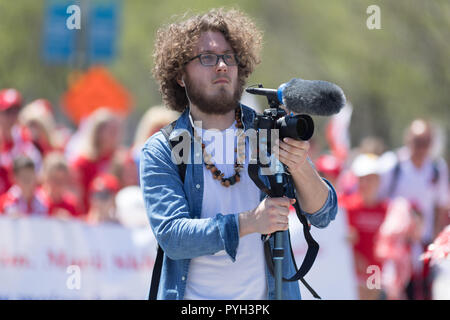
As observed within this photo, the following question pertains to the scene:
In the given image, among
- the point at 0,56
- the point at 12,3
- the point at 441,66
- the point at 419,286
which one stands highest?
the point at 12,3

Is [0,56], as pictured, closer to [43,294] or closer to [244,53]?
[43,294]

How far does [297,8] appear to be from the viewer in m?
21.3

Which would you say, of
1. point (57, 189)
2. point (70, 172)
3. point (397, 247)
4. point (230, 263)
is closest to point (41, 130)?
point (70, 172)

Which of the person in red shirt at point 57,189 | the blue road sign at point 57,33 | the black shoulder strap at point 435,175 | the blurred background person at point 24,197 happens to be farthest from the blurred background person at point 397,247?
the blue road sign at point 57,33

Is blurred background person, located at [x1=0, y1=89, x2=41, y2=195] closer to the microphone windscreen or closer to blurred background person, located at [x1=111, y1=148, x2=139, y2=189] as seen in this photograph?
blurred background person, located at [x1=111, y1=148, x2=139, y2=189]

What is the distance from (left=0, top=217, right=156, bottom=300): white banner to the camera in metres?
6.79

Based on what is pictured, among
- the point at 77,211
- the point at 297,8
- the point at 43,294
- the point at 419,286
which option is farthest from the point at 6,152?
the point at 297,8

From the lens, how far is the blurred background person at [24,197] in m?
7.07

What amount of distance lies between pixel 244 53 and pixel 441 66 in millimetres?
14196

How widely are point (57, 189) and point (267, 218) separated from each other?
4.56m

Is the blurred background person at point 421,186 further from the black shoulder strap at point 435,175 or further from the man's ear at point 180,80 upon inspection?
the man's ear at point 180,80

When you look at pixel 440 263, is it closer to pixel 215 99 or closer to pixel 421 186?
pixel 215 99

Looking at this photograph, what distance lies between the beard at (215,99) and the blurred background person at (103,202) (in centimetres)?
387

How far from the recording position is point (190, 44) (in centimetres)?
340
